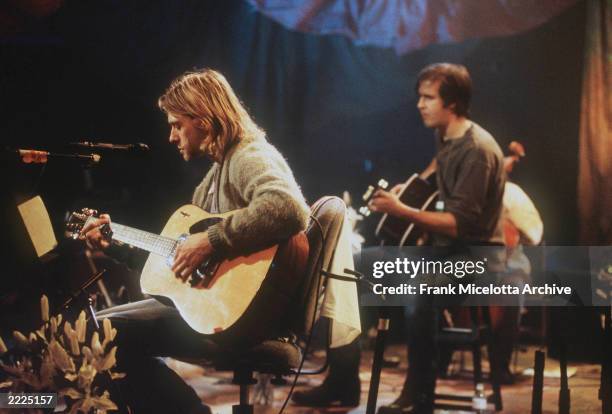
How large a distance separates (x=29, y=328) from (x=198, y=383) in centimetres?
167

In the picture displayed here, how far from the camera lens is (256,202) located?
→ 229 centimetres

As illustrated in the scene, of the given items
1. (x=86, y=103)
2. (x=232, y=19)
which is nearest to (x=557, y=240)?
(x=232, y=19)

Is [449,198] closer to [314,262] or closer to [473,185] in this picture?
[473,185]

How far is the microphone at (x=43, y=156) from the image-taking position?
2.40m

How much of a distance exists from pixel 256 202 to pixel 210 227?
0.19m

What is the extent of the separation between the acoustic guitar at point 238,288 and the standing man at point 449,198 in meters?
1.27

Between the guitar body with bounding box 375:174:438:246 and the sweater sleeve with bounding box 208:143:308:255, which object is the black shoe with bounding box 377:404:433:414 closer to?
the guitar body with bounding box 375:174:438:246

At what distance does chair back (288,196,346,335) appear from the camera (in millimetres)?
2420

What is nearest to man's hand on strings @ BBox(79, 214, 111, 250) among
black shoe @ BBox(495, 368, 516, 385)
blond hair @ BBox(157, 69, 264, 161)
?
blond hair @ BBox(157, 69, 264, 161)

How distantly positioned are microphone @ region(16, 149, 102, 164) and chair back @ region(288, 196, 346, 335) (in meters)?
0.86

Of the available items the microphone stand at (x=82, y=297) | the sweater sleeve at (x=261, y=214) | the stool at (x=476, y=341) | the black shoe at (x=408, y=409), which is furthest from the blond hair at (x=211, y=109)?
the stool at (x=476, y=341)

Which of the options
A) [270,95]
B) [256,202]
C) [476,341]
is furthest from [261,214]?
[270,95]

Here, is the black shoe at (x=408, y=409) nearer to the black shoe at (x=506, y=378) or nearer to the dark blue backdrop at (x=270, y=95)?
the black shoe at (x=506, y=378)

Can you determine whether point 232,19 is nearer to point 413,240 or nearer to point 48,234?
point 413,240
